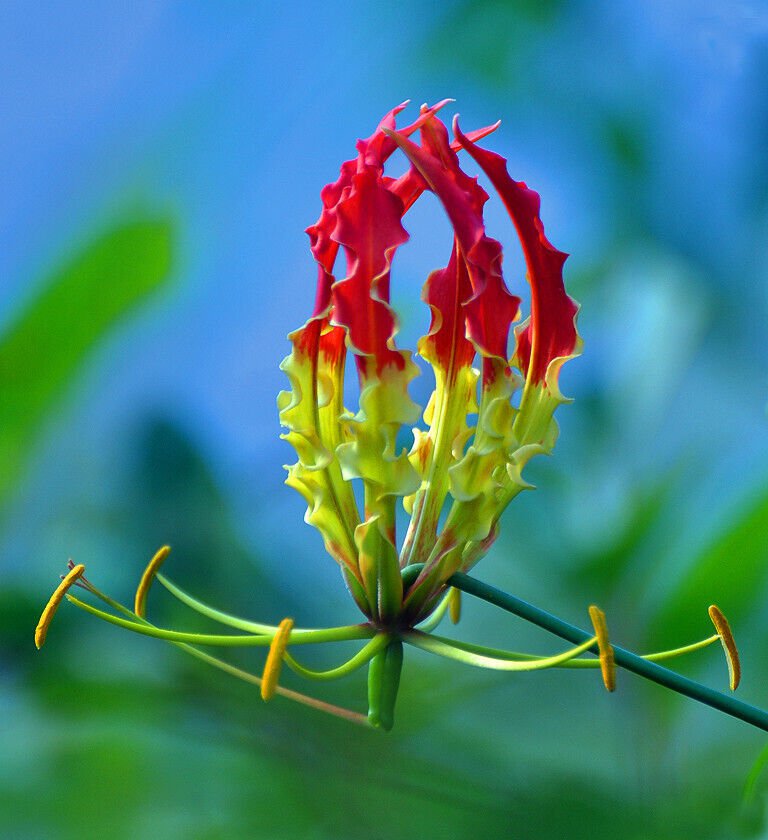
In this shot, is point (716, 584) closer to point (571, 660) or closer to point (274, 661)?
point (571, 660)

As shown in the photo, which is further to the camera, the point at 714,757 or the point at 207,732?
the point at 207,732

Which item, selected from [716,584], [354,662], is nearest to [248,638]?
[354,662]

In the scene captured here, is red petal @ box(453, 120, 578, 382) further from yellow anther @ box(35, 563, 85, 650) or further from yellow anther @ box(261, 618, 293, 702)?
yellow anther @ box(35, 563, 85, 650)

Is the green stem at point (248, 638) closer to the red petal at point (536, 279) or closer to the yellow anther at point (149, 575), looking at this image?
the yellow anther at point (149, 575)

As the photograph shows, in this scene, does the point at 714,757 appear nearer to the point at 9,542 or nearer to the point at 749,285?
the point at 749,285

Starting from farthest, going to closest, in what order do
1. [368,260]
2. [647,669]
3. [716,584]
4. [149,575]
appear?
[716,584] < [149,575] < [368,260] < [647,669]

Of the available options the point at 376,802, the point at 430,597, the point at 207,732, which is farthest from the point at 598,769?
the point at 430,597
